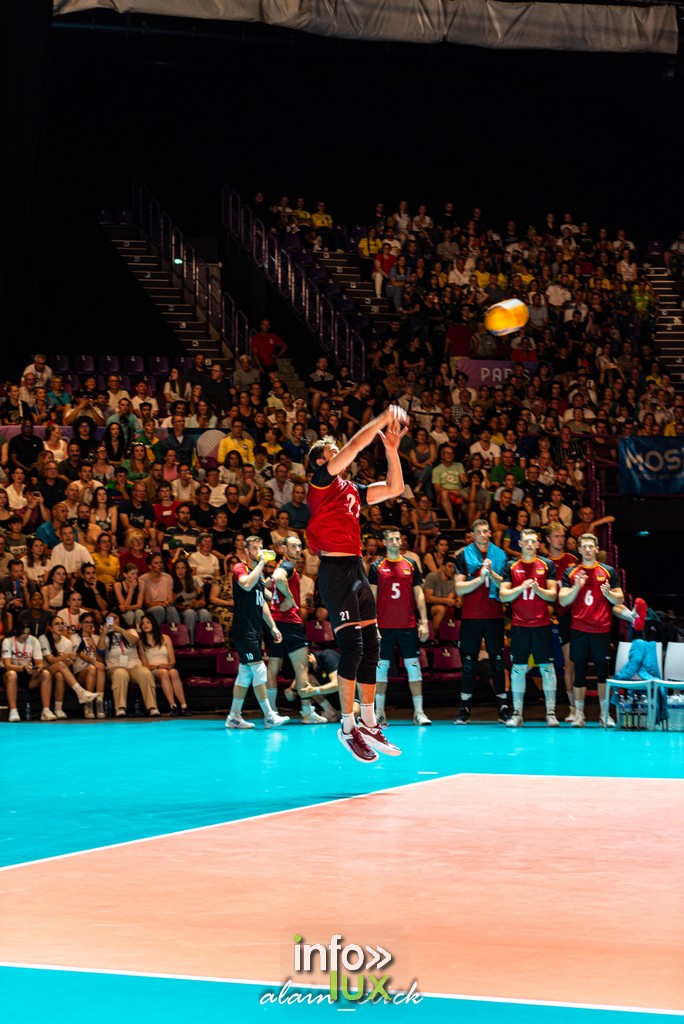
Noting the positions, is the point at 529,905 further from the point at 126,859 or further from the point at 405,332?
the point at 405,332

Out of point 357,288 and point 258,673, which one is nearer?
point 258,673

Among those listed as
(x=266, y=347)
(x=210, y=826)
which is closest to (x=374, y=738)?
(x=210, y=826)

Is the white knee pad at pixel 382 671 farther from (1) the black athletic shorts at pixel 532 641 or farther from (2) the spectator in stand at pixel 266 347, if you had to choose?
(2) the spectator in stand at pixel 266 347

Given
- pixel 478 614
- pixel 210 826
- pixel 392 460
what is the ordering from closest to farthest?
pixel 210 826
pixel 392 460
pixel 478 614

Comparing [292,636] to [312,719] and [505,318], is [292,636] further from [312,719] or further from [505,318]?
[505,318]

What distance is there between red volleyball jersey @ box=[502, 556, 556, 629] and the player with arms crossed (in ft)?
9.40

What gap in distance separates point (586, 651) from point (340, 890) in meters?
9.94

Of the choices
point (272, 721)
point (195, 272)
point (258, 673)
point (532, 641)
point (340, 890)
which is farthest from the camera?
point (195, 272)

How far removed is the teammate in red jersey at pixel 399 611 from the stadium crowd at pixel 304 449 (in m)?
0.63

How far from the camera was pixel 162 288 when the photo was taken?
2584 cm

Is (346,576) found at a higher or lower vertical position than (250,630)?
higher

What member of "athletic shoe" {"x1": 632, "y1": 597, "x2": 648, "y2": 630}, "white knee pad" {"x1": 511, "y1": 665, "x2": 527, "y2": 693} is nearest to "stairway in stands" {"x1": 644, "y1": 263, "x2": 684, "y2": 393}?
"athletic shoe" {"x1": 632, "y1": 597, "x2": 648, "y2": 630}

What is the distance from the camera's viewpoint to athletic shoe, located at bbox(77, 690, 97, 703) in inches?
616

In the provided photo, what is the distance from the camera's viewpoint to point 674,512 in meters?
20.2
